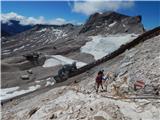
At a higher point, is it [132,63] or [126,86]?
[132,63]

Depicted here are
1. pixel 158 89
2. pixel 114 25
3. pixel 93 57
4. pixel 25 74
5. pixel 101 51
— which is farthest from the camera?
pixel 114 25

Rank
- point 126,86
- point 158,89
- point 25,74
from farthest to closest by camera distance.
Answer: point 25,74
point 126,86
point 158,89

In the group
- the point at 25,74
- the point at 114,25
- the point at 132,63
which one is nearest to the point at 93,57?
the point at 25,74

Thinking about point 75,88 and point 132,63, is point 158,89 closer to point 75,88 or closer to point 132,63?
point 132,63

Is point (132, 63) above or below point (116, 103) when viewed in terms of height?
above

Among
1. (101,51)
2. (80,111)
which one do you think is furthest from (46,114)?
(101,51)

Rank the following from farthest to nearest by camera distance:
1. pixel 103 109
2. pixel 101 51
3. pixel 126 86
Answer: pixel 101 51 < pixel 126 86 < pixel 103 109

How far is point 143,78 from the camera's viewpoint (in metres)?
24.0

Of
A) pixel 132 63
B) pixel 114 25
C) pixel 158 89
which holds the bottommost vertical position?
pixel 158 89

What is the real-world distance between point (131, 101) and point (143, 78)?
3510 millimetres

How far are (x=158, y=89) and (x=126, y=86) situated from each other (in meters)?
2.95

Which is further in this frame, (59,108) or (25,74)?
(25,74)

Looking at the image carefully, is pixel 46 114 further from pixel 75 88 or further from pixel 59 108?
pixel 75 88

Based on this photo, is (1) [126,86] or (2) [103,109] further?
(1) [126,86]
